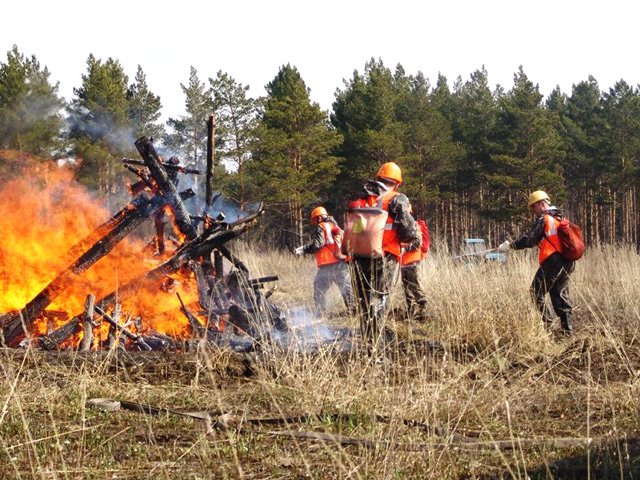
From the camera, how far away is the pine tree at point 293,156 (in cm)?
3375

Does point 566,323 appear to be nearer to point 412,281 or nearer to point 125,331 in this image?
point 412,281

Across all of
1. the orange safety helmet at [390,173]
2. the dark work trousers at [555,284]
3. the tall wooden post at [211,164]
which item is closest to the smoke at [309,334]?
the tall wooden post at [211,164]

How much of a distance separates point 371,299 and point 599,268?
9.74 m

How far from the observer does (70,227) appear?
9.08 meters

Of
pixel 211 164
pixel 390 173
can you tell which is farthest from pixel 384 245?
pixel 211 164

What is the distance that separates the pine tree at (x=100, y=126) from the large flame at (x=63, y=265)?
62.5 feet

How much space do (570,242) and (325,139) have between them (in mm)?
27199

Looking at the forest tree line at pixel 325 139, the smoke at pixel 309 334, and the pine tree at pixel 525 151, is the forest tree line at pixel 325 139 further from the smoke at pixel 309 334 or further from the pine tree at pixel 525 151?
the smoke at pixel 309 334

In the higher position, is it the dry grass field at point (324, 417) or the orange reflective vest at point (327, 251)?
the orange reflective vest at point (327, 251)

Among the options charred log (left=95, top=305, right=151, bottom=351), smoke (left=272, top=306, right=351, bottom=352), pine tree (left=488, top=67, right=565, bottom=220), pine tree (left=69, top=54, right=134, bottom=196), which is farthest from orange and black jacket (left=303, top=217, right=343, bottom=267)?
pine tree (left=488, top=67, right=565, bottom=220)

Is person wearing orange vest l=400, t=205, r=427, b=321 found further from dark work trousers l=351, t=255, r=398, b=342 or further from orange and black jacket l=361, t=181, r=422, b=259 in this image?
dark work trousers l=351, t=255, r=398, b=342

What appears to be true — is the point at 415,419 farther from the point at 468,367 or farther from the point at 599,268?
the point at 599,268

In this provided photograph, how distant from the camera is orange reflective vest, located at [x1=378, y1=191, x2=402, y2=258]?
26.4 ft

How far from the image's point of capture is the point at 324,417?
5.06 meters
